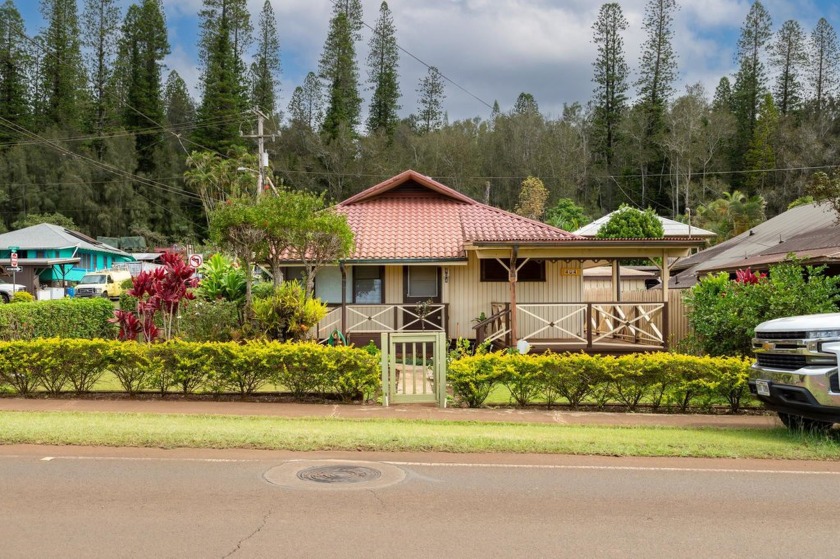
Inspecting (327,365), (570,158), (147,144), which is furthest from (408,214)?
(147,144)

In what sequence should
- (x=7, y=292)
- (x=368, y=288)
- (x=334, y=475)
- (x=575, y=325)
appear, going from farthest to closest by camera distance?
(x=7, y=292) → (x=368, y=288) → (x=575, y=325) → (x=334, y=475)

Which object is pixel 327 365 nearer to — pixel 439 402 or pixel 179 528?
pixel 439 402

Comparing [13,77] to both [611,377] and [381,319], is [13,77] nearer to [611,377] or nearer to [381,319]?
A: [381,319]

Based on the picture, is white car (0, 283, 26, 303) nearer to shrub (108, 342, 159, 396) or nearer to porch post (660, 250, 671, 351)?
shrub (108, 342, 159, 396)

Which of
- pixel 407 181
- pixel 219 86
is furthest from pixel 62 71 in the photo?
pixel 407 181

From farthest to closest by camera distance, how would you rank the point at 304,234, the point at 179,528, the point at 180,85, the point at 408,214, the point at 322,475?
the point at 180,85 → the point at 408,214 → the point at 304,234 → the point at 322,475 → the point at 179,528

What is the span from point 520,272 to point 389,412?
32.2 ft

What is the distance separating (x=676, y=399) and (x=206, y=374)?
782cm

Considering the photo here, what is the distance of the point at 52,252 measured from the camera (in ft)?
160

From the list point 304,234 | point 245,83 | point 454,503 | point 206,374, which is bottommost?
point 454,503

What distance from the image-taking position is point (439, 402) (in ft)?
40.2

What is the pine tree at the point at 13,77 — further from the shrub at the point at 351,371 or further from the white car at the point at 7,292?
the shrub at the point at 351,371

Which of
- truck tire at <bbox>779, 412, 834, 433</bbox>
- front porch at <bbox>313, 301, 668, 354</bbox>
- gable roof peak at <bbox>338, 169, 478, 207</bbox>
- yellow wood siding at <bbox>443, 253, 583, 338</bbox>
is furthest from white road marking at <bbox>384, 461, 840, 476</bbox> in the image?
gable roof peak at <bbox>338, 169, 478, 207</bbox>

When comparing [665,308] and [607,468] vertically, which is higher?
[665,308]
